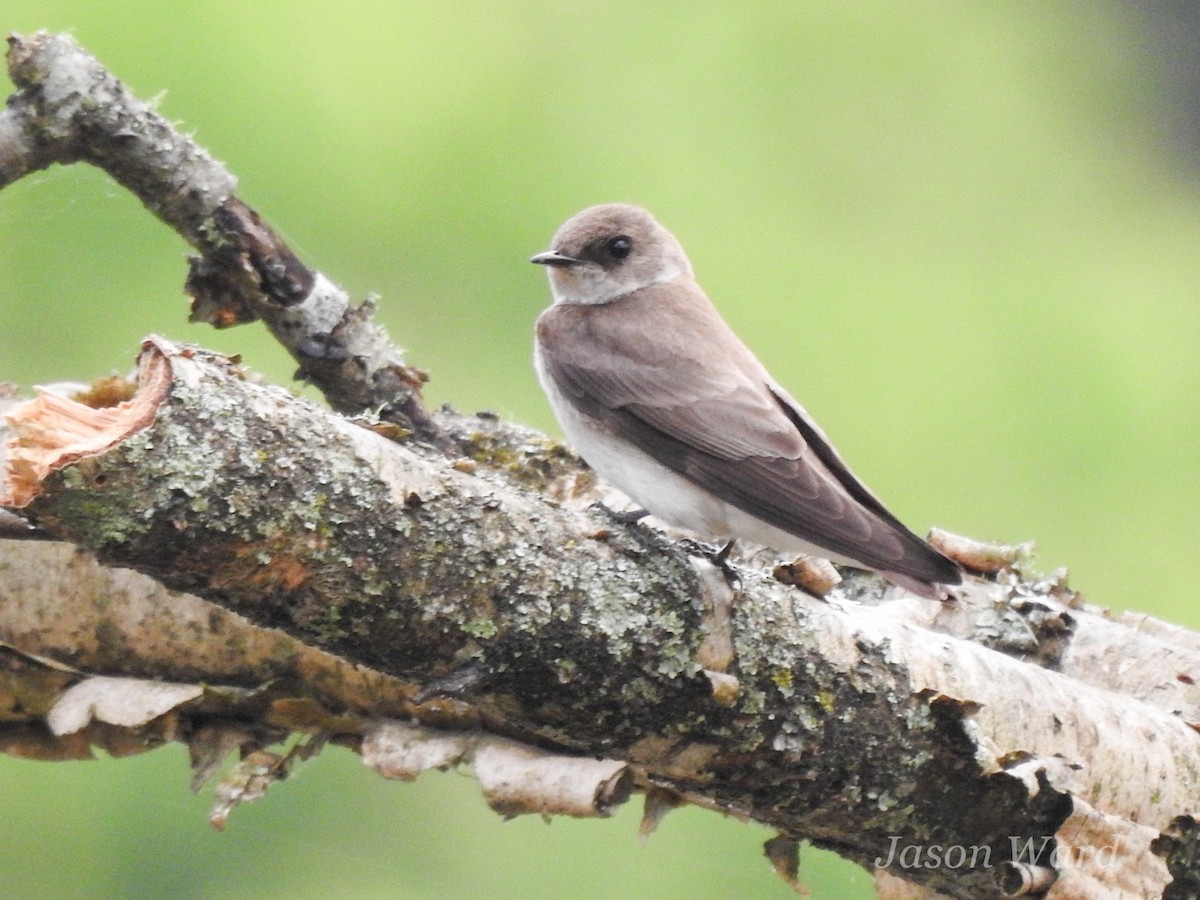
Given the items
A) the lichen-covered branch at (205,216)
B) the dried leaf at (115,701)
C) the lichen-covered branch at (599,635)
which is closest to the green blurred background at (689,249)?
the lichen-covered branch at (205,216)

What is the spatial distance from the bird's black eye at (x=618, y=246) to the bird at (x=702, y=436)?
13 centimetres

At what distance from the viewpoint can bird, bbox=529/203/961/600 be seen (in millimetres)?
2230

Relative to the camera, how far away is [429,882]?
4.89 m

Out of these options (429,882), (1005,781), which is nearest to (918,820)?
(1005,781)

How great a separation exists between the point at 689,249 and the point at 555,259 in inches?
157

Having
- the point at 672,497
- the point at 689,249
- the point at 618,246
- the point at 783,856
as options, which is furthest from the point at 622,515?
the point at 689,249

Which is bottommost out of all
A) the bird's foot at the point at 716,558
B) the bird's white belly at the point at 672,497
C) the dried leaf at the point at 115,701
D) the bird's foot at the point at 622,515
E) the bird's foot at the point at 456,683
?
the dried leaf at the point at 115,701

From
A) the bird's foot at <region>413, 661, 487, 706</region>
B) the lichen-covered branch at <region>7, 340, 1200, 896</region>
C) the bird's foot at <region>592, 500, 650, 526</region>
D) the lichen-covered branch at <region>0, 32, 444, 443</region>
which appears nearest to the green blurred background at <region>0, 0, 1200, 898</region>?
the lichen-covered branch at <region>0, 32, 444, 443</region>

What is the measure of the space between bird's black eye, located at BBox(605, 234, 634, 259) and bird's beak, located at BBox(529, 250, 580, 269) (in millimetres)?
88

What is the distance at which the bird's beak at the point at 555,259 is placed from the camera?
2908 millimetres

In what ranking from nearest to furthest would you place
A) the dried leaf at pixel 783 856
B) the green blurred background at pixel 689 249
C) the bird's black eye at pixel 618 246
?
the dried leaf at pixel 783 856 < the bird's black eye at pixel 618 246 < the green blurred background at pixel 689 249

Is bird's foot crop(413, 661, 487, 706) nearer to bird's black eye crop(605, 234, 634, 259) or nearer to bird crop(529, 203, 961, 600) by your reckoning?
bird crop(529, 203, 961, 600)

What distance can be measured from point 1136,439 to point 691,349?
15.7 ft

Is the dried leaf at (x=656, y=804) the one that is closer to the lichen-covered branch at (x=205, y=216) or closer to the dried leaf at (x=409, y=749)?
the dried leaf at (x=409, y=749)
